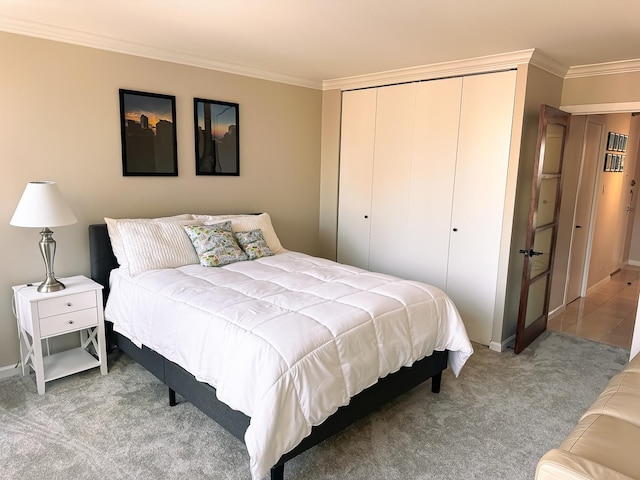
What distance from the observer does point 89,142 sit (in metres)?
3.20

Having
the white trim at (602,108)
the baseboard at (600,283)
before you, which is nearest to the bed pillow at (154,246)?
the white trim at (602,108)

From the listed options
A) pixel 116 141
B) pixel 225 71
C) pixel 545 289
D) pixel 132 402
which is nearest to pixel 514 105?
pixel 545 289

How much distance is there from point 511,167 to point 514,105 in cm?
47

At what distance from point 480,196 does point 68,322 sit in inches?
126

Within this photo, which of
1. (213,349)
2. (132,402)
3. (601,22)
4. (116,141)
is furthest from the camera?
(116,141)

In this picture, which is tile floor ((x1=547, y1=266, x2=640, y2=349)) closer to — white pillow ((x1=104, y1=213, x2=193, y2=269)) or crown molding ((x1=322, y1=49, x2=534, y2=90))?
crown molding ((x1=322, y1=49, x2=534, y2=90))

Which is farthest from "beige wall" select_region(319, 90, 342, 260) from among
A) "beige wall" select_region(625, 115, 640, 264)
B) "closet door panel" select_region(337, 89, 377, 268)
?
"beige wall" select_region(625, 115, 640, 264)

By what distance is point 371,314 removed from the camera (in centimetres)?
234

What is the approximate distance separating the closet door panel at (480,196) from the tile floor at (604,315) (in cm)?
105

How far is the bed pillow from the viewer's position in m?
3.06

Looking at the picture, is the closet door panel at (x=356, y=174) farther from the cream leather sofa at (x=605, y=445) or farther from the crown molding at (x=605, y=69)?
the cream leather sofa at (x=605, y=445)

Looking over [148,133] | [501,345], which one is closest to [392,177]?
[501,345]

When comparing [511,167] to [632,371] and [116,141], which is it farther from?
[116,141]

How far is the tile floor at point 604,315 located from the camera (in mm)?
4035
